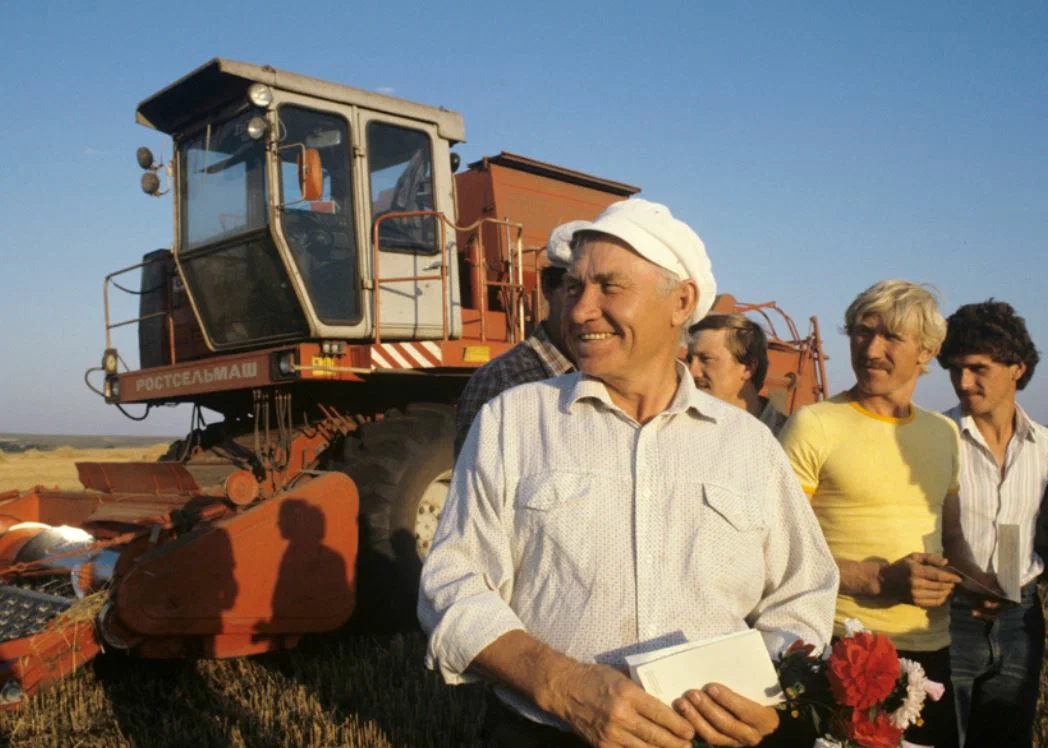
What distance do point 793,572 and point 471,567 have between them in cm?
65

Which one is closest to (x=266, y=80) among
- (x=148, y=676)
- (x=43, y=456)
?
(x=148, y=676)

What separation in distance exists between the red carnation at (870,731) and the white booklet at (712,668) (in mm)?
130

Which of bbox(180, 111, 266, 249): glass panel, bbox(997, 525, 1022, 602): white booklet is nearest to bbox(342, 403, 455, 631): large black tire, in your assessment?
bbox(180, 111, 266, 249): glass panel

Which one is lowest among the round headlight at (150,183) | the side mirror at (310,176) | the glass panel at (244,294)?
the glass panel at (244,294)

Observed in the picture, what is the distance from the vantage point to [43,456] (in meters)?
31.8

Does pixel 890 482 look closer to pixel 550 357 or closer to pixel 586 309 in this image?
pixel 550 357

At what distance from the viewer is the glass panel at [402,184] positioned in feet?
21.4

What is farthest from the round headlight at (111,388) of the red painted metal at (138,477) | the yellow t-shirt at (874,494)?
the yellow t-shirt at (874,494)

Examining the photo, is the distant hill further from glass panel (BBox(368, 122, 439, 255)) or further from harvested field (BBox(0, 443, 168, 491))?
glass panel (BBox(368, 122, 439, 255))

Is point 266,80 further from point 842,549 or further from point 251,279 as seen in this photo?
point 842,549

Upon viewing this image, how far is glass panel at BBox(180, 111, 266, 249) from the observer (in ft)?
20.6

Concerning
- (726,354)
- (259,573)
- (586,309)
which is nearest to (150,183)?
(259,573)

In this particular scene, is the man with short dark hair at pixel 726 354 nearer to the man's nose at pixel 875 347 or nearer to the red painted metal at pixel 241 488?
the man's nose at pixel 875 347

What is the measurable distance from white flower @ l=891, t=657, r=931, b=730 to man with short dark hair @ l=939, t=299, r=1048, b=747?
52.4 inches
